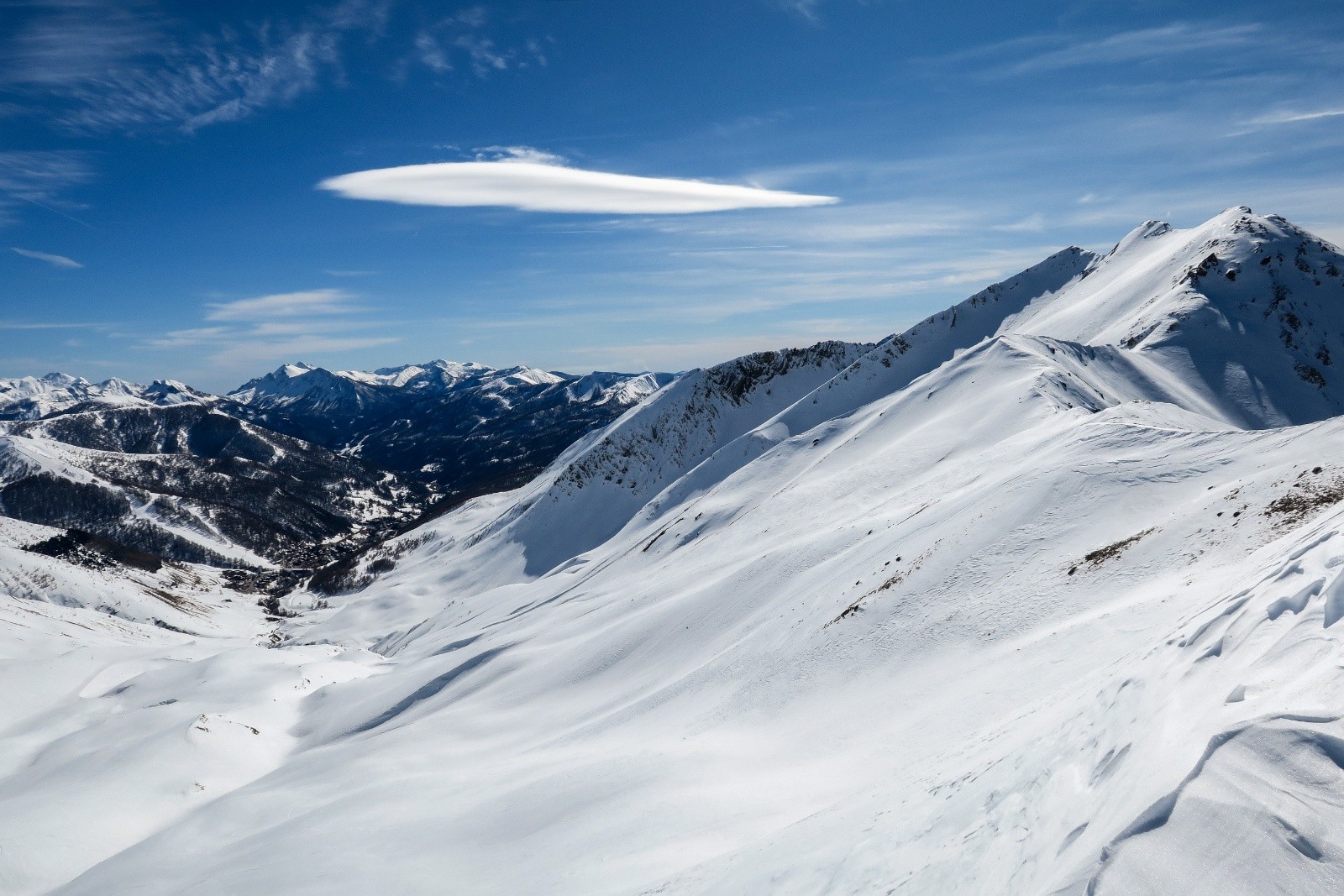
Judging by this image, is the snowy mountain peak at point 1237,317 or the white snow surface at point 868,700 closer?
the white snow surface at point 868,700

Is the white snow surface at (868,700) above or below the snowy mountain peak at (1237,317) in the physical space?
below

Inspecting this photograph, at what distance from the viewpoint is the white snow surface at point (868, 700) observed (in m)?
7.36

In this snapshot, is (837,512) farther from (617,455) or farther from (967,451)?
(617,455)

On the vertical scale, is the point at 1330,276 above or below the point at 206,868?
above

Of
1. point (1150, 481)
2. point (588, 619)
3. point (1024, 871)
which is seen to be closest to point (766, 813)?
point (1024, 871)

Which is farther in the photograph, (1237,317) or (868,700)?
(1237,317)

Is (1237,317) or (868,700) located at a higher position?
(1237,317)

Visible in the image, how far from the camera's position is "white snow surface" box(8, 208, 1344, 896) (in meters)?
7.36

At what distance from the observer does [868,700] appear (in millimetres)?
18125

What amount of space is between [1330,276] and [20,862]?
12529 cm

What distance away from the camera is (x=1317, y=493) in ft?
52.5

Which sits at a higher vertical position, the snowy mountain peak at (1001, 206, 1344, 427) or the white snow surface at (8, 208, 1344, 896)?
the snowy mountain peak at (1001, 206, 1344, 427)

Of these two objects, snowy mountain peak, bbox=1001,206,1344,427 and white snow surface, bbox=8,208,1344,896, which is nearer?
white snow surface, bbox=8,208,1344,896

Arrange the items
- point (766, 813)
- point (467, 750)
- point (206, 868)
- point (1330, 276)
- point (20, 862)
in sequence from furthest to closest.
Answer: point (1330, 276), point (467, 750), point (20, 862), point (206, 868), point (766, 813)
